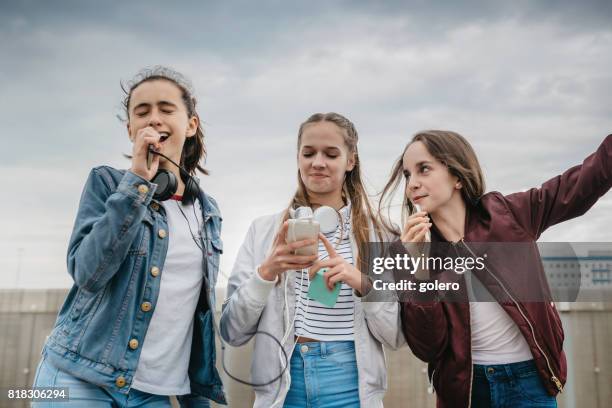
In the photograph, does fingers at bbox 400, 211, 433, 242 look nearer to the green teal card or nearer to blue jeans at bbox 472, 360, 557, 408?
the green teal card

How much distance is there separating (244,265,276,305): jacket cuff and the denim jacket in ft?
1.42

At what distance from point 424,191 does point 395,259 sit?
1.28ft

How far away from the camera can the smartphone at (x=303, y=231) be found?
2145mm

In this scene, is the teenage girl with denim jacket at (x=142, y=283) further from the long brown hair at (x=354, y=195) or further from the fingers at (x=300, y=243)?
the long brown hair at (x=354, y=195)

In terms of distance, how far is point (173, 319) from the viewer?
2.11 m

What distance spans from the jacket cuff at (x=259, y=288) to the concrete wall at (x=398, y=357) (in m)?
1.19

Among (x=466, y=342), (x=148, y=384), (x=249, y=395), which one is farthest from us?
(x=249, y=395)

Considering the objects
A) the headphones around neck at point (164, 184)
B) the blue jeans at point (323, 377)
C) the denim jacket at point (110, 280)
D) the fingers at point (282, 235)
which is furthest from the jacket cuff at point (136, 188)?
the blue jeans at point (323, 377)

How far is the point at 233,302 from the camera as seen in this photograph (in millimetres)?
2391

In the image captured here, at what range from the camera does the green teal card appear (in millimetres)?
2309

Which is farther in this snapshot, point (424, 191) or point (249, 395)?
point (249, 395)

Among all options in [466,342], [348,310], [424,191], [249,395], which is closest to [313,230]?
[348,310]

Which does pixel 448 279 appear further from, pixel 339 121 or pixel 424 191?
pixel 339 121

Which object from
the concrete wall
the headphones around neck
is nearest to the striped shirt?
the headphones around neck
